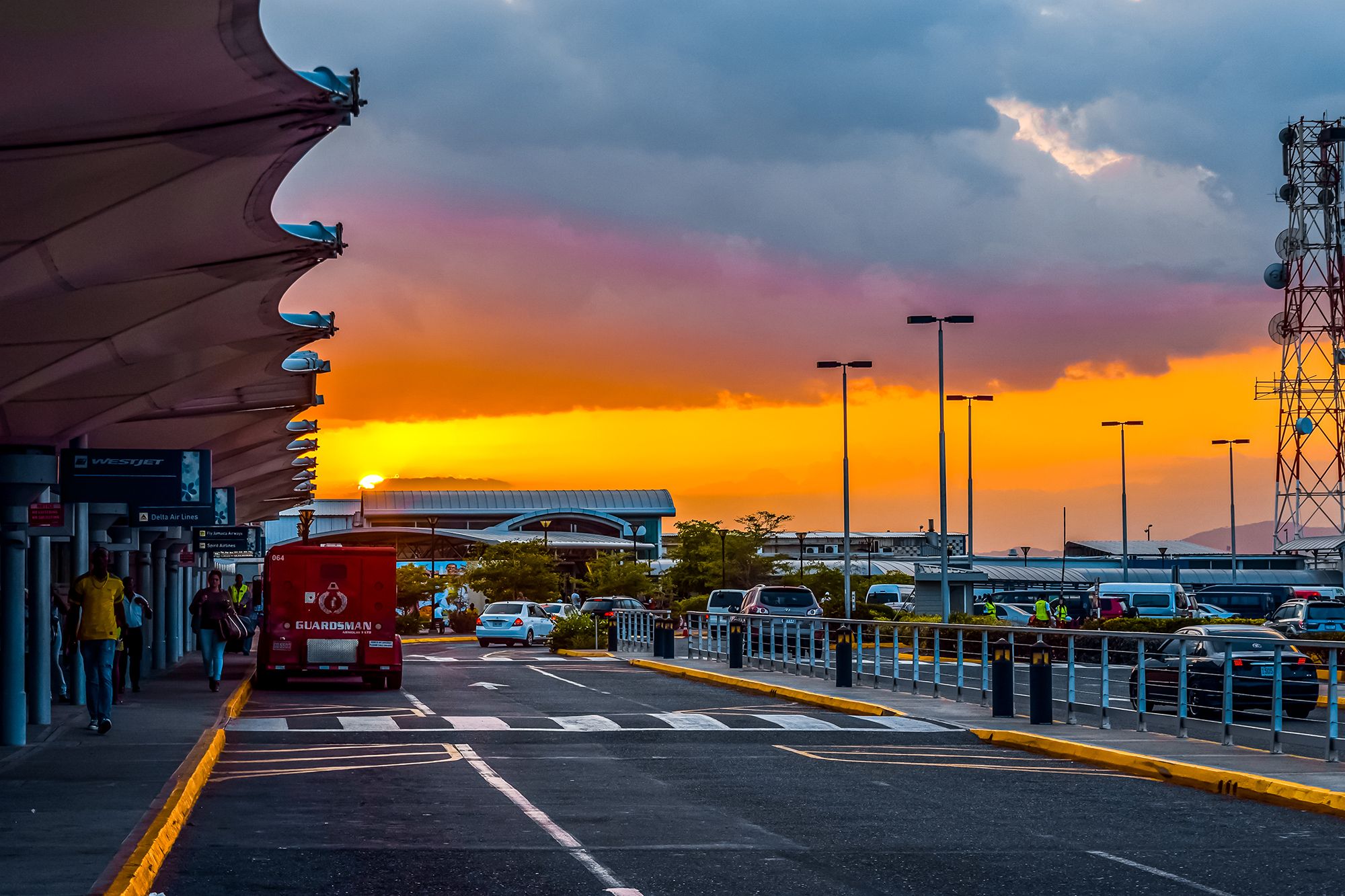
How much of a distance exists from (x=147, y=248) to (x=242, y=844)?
4796 millimetres

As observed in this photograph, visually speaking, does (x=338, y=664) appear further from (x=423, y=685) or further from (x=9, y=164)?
(x=9, y=164)

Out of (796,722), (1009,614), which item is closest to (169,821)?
(796,722)

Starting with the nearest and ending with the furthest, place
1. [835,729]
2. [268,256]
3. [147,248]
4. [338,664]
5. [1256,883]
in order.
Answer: [1256,883] → [147,248] → [268,256] → [835,729] → [338,664]

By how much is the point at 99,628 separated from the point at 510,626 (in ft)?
125

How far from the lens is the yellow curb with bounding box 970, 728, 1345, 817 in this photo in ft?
46.1

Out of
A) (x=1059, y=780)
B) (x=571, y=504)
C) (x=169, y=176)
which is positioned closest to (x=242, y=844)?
(x=169, y=176)

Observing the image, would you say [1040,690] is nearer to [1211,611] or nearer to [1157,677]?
[1157,677]

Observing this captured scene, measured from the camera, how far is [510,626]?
56125mm

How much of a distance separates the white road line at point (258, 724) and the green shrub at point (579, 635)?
27.7m

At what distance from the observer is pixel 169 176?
1210cm

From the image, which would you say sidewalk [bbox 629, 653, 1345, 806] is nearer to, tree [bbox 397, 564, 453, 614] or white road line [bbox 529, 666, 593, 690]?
white road line [bbox 529, 666, 593, 690]

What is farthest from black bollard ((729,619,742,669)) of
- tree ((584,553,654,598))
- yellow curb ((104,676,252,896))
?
tree ((584,553,654,598))

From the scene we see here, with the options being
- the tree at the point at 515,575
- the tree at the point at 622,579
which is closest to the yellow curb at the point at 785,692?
the tree at the point at 515,575

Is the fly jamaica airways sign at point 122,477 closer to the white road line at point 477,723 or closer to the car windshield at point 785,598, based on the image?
the white road line at point 477,723
